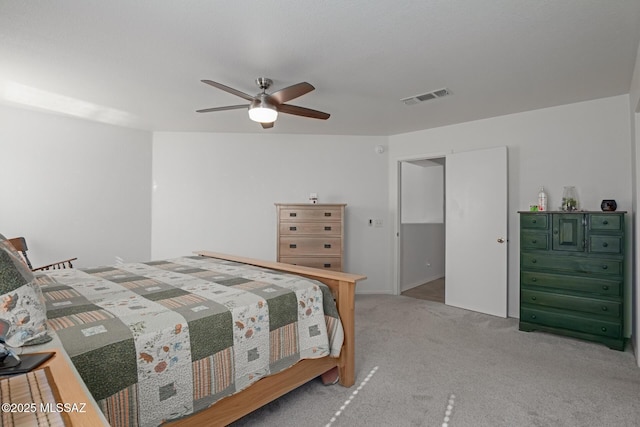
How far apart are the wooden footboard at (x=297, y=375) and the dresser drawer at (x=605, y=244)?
2.31 metres

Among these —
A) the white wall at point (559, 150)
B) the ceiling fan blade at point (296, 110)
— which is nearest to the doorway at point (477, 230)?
the white wall at point (559, 150)

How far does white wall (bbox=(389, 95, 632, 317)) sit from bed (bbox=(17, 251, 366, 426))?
2706 millimetres

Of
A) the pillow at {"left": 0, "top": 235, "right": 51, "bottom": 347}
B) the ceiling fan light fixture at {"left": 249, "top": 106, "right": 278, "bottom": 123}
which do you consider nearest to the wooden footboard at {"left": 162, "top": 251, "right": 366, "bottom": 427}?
the pillow at {"left": 0, "top": 235, "right": 51, "bottom": 347}

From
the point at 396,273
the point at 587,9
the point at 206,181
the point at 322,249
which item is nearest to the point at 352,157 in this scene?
the point at 322,249

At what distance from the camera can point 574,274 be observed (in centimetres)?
306

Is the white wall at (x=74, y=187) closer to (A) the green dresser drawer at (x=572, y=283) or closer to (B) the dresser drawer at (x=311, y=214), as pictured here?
(B) the dresser drawer at (x=311, y=214)

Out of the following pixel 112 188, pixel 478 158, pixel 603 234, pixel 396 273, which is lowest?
pixel 396 273

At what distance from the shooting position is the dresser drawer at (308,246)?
14.2ft

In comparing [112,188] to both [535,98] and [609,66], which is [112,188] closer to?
[535,98]

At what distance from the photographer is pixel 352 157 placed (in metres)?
4.90

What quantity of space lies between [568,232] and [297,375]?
2.81 metres

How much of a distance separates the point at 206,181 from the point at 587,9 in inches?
168

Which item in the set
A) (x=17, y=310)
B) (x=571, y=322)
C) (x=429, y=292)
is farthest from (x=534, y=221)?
(x=17, y=310)

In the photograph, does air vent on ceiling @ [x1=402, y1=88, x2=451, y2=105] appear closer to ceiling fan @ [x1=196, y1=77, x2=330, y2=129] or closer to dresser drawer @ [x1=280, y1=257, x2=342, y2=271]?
ceiling fan @ [x1=196, y1=77, x2=330, y2=129]
